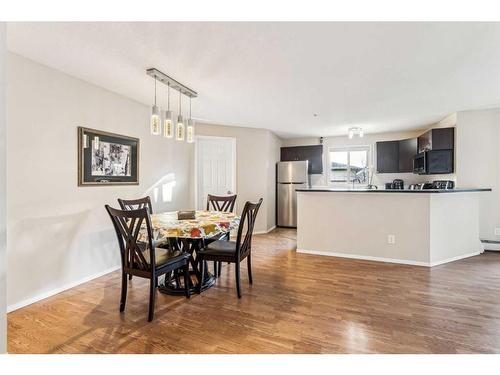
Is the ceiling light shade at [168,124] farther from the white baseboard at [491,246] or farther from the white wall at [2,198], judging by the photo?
the white baseboard at [491,246]

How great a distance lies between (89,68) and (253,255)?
122 inches

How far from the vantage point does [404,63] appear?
7.72 feet

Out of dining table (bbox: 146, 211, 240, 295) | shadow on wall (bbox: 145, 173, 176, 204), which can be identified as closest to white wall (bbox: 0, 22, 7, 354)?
dining table (bbox: 146, 211, 240, 295)

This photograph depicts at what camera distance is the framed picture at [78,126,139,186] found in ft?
9.19

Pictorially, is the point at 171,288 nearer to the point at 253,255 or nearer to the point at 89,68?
the point at 253,255

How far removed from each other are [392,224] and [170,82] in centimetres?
341

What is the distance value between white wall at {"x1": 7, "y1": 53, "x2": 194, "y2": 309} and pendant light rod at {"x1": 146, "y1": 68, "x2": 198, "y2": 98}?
893 mm

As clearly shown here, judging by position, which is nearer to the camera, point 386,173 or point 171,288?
point 171,288

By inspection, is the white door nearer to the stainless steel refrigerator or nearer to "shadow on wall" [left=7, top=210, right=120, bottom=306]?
the stainless steel refrigerator

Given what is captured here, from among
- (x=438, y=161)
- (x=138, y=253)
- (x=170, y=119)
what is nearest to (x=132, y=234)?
(x=138, y=253)

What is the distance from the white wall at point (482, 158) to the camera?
3.93 metres

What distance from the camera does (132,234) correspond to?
6.82 ft
